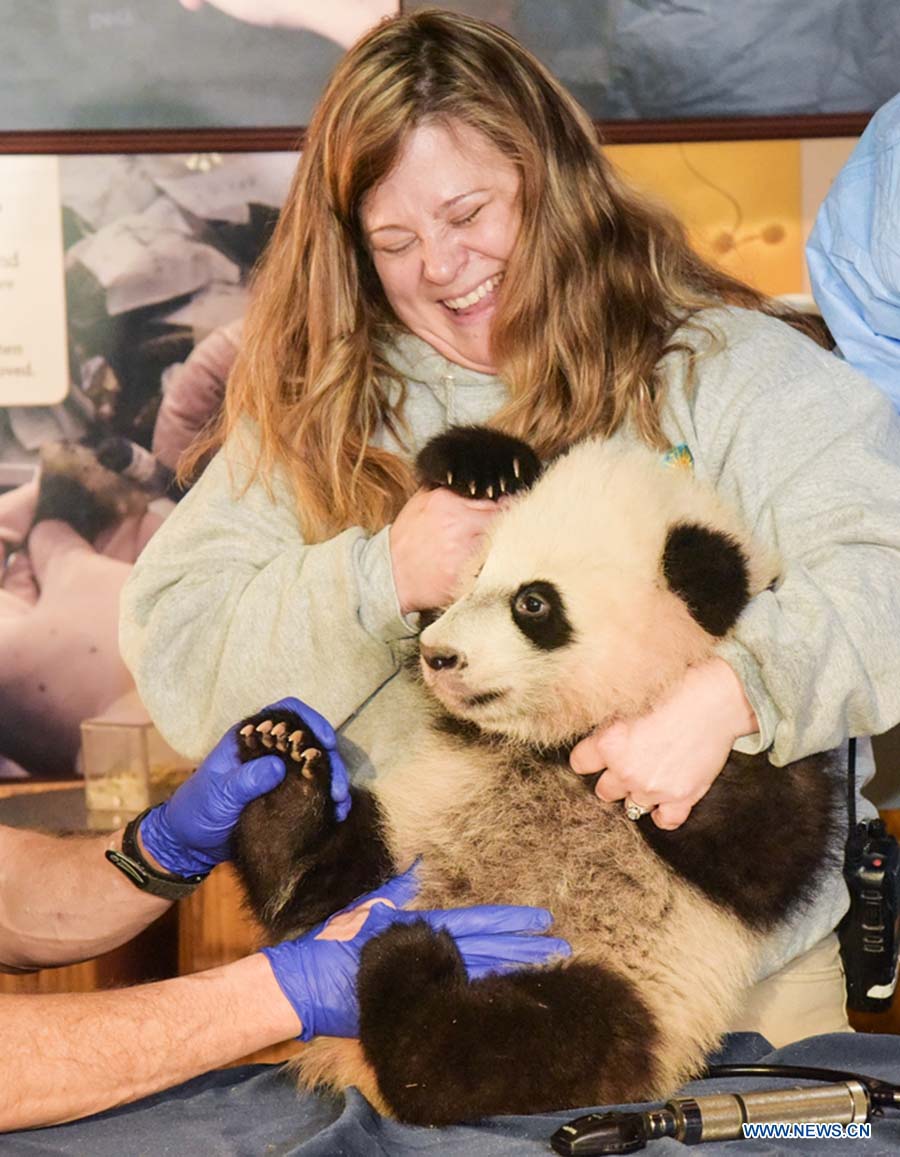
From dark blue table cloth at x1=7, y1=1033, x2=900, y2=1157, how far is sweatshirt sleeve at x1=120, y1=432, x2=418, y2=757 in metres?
0.63

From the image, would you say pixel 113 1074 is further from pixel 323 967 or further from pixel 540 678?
pixel 540 678

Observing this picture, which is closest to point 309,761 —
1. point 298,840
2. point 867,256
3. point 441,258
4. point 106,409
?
point 298,840

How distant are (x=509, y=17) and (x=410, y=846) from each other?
2549 mm

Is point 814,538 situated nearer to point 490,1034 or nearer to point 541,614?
point 541,614

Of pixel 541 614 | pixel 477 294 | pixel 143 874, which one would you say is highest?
pixel 477 294

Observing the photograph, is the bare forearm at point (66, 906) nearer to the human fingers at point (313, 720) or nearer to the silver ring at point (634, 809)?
the human fingers at point (313, 720)

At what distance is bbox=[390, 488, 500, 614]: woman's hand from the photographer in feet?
7.28

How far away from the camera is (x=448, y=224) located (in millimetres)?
2430

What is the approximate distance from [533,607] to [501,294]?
65cm

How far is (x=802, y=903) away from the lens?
213cm

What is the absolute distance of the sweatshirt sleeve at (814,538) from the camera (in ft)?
6.68

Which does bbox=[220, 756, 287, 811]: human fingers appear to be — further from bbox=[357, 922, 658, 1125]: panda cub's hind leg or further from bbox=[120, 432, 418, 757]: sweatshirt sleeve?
bbox=[357, 922, 658, 1125]: panda cub's hind leg

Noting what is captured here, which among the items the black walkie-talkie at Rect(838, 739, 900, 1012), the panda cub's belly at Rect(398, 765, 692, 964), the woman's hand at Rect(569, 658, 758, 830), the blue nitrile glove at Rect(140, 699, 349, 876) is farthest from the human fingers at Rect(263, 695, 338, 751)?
the black walkie-talkie at Rect(838, 739, 900, 1012)

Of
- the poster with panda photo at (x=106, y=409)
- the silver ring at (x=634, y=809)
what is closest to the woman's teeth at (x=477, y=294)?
the silver ring at (x=634, y=809)
